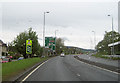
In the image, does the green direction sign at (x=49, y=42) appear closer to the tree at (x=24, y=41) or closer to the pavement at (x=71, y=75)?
the tree at (x=24, y=41)

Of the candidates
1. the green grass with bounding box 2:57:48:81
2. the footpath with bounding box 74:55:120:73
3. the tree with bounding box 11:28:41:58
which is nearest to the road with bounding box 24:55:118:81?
the green grass with bounding box 2:57:48:81

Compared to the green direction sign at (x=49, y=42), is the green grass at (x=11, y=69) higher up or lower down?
lower down

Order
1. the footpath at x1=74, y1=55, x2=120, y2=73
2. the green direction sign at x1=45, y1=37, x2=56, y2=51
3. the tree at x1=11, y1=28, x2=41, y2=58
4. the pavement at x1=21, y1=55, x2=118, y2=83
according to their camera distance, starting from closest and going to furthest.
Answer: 1. the pavement at x1=21, y1=55, x2=118, y2=83
2. the footpath at x1=74, y1=55, x2=120, y2=73
3. the tree at x1=11, y1=28, x2=41, y2=58
4. the green direction sign at x1=45, y1=37, x2=56, y2=51

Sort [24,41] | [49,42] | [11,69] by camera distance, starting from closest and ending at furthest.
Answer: [11,69] < [24,41] < [49,42]

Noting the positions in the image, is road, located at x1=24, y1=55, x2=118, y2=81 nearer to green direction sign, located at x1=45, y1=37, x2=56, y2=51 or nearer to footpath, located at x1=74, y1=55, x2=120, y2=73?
footpath, located at x1=74, y1=55, x2=120, y2=73

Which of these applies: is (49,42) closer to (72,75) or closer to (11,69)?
(11,69)

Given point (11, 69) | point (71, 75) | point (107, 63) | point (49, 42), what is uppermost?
Answer: point (49, 42)

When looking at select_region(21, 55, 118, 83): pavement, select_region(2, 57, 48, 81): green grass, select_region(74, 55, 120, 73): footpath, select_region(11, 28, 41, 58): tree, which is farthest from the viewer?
select_region(11, 28, 41, 58): tree

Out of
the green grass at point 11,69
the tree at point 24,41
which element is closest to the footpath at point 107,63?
the green grass at point 11,69

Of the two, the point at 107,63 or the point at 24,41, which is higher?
the point at 24,41

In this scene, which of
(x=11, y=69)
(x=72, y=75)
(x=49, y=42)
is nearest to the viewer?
(x=72, y=75)

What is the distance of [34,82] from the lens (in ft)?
39.5

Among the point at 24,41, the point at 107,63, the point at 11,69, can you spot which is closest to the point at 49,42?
the point at 24,41

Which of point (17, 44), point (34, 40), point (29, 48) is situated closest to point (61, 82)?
point (29, 48)
